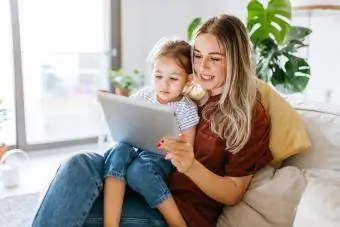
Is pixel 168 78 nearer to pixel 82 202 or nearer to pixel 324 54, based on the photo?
pixel 82 202

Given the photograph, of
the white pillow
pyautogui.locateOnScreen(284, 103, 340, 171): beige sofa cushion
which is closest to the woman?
pyautogui.locateOnScreen(284, 103, 340, 171): beige sofa cushion

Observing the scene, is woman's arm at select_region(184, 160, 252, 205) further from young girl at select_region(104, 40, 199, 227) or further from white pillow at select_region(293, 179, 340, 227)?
white pillow at select_region(293, 179, 340, 227)

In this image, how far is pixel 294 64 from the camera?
2.07 meters

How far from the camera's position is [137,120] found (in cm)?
117

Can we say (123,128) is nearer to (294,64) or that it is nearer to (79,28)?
(294,64)

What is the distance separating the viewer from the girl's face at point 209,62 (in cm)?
125

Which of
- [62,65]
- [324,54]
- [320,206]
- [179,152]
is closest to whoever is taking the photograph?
[320,206]

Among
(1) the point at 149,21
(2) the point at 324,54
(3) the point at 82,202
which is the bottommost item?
(3) the point at 82,202

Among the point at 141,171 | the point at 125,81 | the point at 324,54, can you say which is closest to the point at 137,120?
the point at 141,171

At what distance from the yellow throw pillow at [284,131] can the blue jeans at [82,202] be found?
41 cm

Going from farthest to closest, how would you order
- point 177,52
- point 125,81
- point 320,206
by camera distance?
point 125,81, point 177,52, point 320,206

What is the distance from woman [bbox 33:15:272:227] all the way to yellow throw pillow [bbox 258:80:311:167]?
0.09ft

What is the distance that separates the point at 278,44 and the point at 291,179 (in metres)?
1.12

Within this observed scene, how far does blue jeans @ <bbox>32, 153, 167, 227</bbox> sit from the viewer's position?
113 cm
